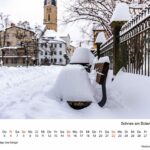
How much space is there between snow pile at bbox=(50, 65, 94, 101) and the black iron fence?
0.36 m

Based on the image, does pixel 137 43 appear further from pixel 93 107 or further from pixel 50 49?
pixel 50 49

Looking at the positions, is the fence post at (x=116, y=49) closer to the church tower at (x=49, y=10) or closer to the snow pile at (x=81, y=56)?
the church tower at (x=49, y=10)

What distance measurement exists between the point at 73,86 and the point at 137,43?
994 millimetres

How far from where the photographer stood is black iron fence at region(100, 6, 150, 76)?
7.64 ft

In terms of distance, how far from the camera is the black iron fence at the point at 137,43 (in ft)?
7.64

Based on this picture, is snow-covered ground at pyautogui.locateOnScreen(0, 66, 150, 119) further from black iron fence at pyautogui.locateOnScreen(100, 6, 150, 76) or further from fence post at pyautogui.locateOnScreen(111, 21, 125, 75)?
fence post at pyautogui.locateOnScreen(111, 21, 125, 75)

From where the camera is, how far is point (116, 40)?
3.14 m

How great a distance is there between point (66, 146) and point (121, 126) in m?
→ 0.24

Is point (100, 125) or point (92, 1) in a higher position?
point (92, 1)

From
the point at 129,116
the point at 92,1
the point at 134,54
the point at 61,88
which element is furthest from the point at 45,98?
the point at 92,1

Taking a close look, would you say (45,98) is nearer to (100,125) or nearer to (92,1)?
(100,125)

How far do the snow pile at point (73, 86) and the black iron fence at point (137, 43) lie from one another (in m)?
0.36

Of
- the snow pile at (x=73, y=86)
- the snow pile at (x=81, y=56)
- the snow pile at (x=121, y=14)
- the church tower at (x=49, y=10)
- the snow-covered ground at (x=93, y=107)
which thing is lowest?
the snow-covered ground at (x=93, y=107)

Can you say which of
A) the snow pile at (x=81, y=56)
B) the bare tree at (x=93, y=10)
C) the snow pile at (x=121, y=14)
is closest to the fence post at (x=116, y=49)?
the snow pile at (x=121, y=14)
